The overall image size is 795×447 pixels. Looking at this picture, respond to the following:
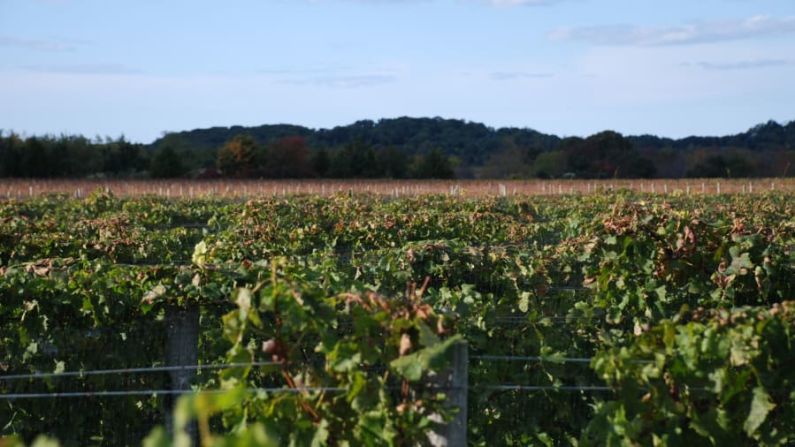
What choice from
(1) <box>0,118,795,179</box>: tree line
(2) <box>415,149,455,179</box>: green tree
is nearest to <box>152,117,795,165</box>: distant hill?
(1) <box>0,118,795,179</box>: tree line

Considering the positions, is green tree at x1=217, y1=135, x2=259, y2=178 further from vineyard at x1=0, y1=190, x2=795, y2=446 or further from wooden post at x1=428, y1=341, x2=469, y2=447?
wooden post at x1=428, y1=341, x2=469, y2=447

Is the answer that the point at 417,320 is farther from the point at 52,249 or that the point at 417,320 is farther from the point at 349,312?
the point at 52,249

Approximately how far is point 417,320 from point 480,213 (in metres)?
12.4

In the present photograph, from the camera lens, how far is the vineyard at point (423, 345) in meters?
4.39

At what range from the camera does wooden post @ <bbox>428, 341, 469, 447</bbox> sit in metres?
4.33

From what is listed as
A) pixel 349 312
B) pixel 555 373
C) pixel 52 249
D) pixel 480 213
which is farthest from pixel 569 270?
pixel 480 213

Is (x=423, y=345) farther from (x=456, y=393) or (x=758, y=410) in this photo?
(x=758, y=410)

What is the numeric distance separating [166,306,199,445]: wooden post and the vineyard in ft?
0.04

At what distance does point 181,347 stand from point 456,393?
7.14 feet

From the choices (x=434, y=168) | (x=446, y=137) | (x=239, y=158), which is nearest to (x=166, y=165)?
(x=239, y=158)

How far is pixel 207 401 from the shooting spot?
1.86 m

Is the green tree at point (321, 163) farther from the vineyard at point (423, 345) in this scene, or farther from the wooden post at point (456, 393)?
the wooden post at point (456, 393)

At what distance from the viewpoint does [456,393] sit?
171 inches

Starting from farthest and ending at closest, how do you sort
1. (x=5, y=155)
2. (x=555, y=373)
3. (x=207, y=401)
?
1. (x=5, y=155)
2. (x=555, y=373)
3. (x=207, y=401)
